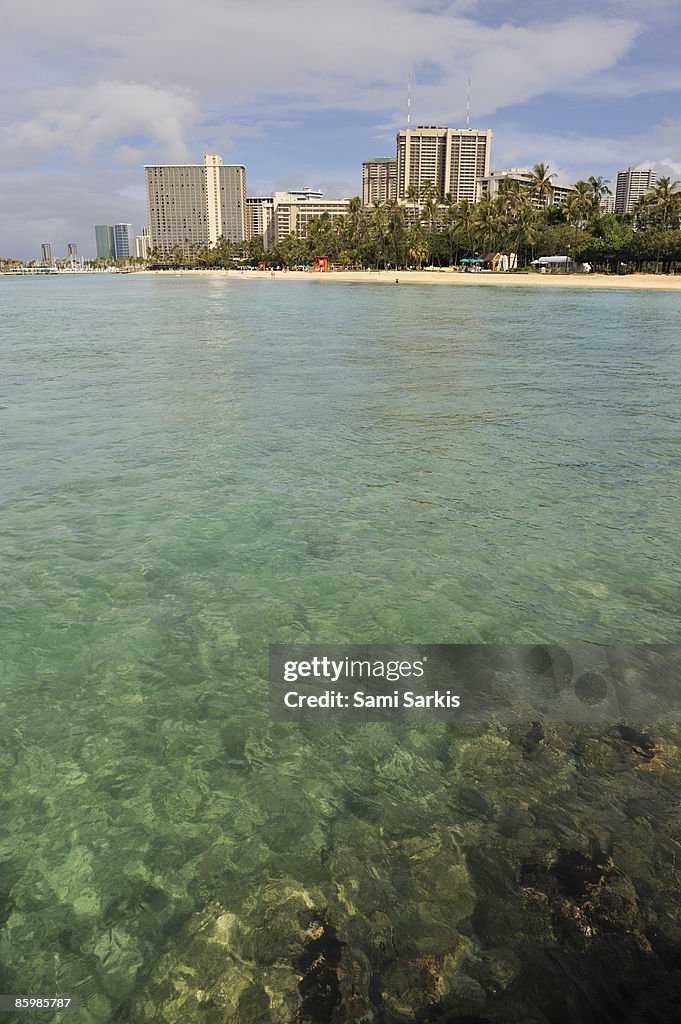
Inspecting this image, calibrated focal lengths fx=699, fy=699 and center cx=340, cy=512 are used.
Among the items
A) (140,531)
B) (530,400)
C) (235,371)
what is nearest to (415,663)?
(140,531)

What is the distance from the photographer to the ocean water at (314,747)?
3.39 metres

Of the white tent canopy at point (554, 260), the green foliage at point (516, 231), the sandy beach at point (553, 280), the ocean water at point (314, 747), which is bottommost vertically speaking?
the ocean water at point (314, 747)

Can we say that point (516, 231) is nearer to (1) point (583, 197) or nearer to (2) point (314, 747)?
(1) point (583, 197)

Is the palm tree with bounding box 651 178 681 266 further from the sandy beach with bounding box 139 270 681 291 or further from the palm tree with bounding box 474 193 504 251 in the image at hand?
the palm tree with bounding box 474 193 504 251

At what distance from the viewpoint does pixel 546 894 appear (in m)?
3.70

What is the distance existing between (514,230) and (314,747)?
140m

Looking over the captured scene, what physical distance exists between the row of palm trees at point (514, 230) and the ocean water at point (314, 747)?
366 ft

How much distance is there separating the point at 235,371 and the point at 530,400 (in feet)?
31.3

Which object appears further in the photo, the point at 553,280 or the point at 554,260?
the point at 554,260

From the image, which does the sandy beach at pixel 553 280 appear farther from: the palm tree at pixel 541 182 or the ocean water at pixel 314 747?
the ocean water at pixel 314 747

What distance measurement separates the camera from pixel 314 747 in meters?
4.91

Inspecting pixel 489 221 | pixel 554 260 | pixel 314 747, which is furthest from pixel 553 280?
pixel 314 747

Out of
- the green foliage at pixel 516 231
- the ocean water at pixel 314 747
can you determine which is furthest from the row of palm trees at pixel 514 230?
the ocean water at pixel 314 747

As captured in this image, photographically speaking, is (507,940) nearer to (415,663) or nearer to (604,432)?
(415,663)
